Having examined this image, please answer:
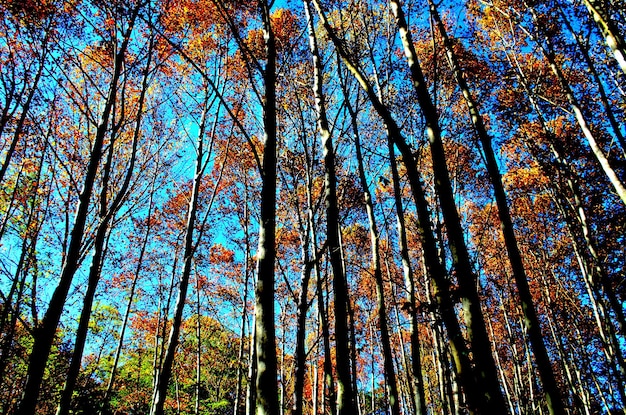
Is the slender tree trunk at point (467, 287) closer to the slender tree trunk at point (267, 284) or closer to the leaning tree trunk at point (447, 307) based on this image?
the leaning tree trunk at point (447, 307)

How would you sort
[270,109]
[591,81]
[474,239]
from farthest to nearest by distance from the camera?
[474,239] → [591,81] → [270,109]

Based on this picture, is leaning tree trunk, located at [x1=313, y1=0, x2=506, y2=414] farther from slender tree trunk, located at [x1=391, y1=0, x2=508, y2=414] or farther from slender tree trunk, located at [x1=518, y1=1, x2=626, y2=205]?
slender tree trunk, located at [x1=518, y1=1, x2=626, y2=205]

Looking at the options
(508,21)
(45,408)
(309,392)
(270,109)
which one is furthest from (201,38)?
(309,392)

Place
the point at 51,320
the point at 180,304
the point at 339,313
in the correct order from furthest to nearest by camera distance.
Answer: the point at 180,304, the point at 51,320, the point at 339,313

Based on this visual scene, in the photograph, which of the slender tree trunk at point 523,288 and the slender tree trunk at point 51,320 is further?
the slender tree trunk at point 523,288

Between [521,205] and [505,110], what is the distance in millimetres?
4320

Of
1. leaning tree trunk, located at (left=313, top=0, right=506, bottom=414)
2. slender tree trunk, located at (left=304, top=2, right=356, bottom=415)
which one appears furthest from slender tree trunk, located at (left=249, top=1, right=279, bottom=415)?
slender tree trunk, located at (left=304, top=2, right=356, bottom=415)

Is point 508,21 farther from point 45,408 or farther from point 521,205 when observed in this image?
point 45,408

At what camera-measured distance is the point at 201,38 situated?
8.82 meters

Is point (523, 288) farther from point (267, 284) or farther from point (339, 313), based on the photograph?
point (267, 284)

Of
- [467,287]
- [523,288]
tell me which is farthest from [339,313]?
[523,288]

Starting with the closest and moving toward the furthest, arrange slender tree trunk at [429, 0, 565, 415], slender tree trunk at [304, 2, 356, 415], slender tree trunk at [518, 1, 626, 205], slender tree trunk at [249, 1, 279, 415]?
slender tree trunk at [249, 1, 279, 415], slender tree trunk at [304, 2, 356, 415], slender tree trunk at [429, 0, 565, 415], slender tree trunk at [518, 1, 626, 205]

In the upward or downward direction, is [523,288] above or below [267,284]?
above

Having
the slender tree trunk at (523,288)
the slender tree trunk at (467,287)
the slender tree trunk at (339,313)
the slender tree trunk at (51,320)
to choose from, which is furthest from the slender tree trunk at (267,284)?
the slender tree trunk at (523,288)
